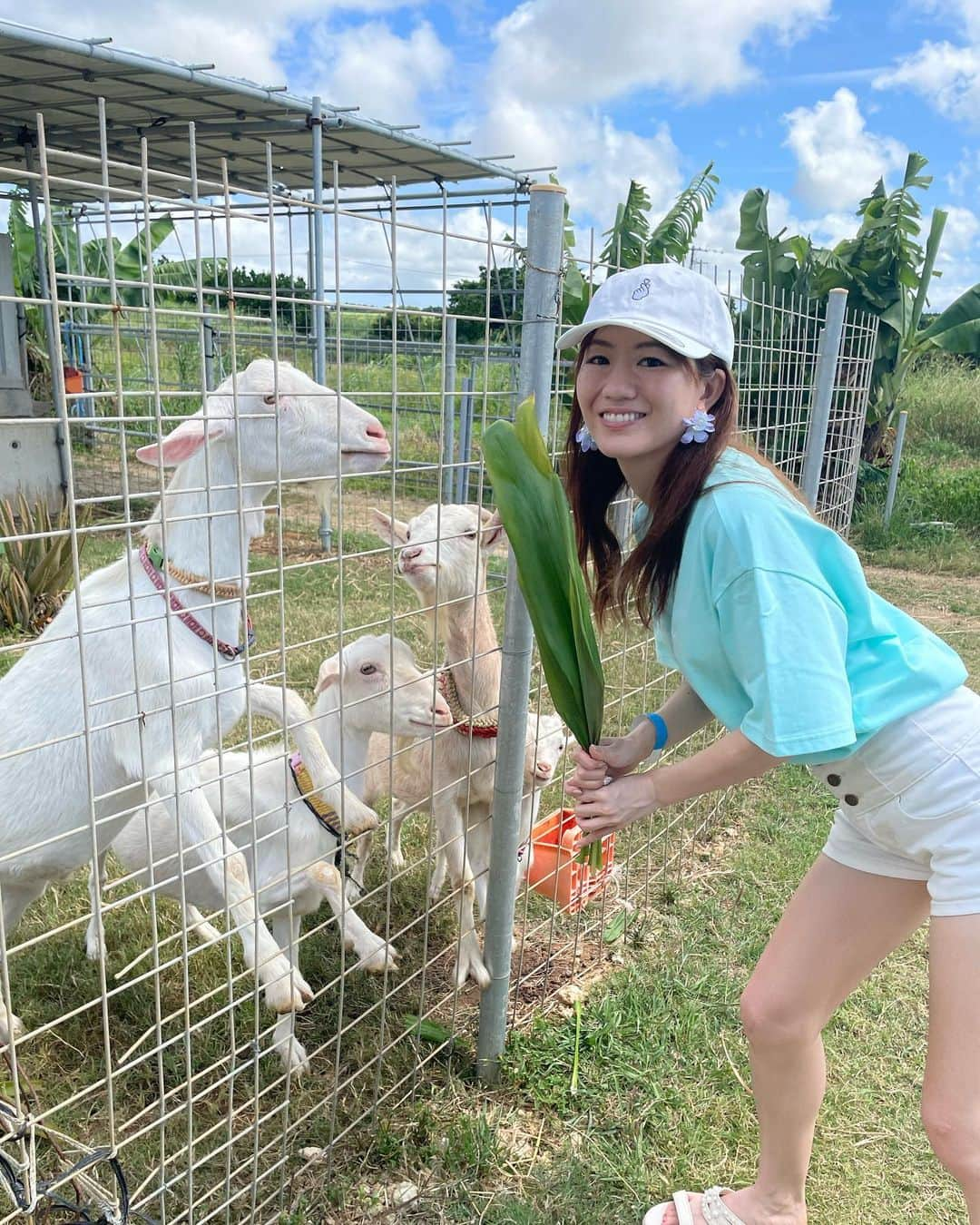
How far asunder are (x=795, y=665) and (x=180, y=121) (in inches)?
363

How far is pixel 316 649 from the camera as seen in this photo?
5.73 meters

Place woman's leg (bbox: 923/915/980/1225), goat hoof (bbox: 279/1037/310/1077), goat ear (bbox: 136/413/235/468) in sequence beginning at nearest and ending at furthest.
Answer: woman's leg (bbox: 923/915/980/1225) < goat ear (bbox: 136/413/235/468) < goat hoof (bbox: 279/1037/310/1077)

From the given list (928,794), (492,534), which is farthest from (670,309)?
(492,534)

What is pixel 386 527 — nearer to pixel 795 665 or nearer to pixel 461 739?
pixel 461 739

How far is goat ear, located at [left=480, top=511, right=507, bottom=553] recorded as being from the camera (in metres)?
2.74

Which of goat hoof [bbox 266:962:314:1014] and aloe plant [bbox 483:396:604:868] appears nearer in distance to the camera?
aloe plant [bbox 483:396:604:868]

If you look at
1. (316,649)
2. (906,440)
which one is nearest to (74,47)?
(316,649)

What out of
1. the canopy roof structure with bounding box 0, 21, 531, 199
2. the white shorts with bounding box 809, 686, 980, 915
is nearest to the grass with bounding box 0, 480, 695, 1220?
the white shorts with bounding box 809, 686, 980, 915

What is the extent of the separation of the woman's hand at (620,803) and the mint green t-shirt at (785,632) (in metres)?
0.21

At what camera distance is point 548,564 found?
6.09ft

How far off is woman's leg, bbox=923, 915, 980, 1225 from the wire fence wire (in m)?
1.18

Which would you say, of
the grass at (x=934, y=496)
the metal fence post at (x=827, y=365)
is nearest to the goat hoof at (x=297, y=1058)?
the metal fence post at (x=827, y=365)

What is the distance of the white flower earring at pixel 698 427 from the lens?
1753mm

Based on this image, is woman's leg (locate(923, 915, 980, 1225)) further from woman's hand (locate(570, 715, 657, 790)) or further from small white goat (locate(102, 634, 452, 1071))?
small white goat (locate(102, 634, 452, 1071))
